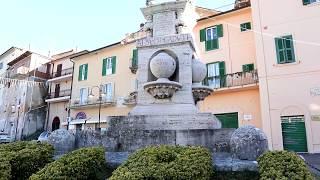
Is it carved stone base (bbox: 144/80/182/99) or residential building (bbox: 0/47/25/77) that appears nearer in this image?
carved stone base (bbox: 144/80/182/99)

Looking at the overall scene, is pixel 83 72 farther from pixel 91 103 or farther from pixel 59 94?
pixel 59 94

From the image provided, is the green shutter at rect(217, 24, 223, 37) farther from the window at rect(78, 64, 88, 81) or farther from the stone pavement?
the window at rect(78, 64, 88, 81)

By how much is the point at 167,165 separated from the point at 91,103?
25.8m

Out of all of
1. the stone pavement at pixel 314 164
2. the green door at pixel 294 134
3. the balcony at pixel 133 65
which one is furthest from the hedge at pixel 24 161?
the balcony at pixel 133 65

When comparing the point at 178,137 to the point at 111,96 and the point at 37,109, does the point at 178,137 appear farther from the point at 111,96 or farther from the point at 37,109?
Answer: the point at 37,109

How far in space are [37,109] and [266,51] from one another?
29810 mm

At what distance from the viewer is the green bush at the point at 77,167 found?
368cm

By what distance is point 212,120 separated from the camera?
6.09 meters

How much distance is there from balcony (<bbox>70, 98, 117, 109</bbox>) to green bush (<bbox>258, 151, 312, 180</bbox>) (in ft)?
80.3

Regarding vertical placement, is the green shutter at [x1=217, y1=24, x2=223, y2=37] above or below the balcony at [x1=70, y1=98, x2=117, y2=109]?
above

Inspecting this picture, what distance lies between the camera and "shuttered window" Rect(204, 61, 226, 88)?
20.2m

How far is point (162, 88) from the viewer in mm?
6418

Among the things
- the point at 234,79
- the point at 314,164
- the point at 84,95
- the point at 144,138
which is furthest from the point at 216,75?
the point at 144,138

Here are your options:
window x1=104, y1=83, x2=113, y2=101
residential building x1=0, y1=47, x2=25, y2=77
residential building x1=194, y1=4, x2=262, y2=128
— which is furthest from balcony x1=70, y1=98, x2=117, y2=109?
residential building x1=0, y1=47, x2=25, y2=77
